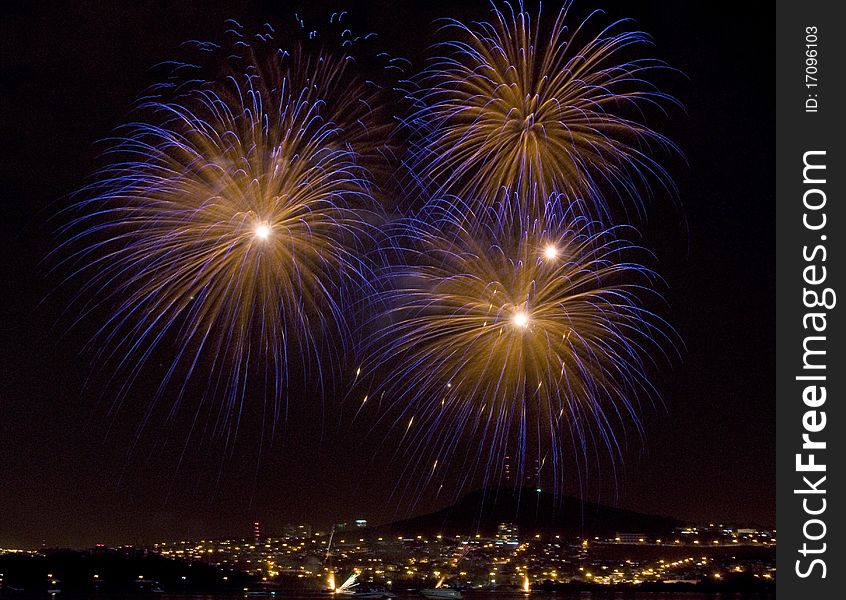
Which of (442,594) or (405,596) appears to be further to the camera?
(405,596)

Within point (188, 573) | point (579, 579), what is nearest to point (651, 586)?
point (579, 579)

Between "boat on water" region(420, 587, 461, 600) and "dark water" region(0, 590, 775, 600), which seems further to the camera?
"boat on water" region(420, 587, 461, 600)

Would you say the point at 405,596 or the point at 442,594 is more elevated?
the point at 442,594

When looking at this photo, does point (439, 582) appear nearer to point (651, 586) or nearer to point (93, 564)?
point (651, 586)

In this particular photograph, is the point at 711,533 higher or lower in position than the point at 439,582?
higher

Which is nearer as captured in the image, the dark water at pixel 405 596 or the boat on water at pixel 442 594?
the dark water at pixel 405 596
